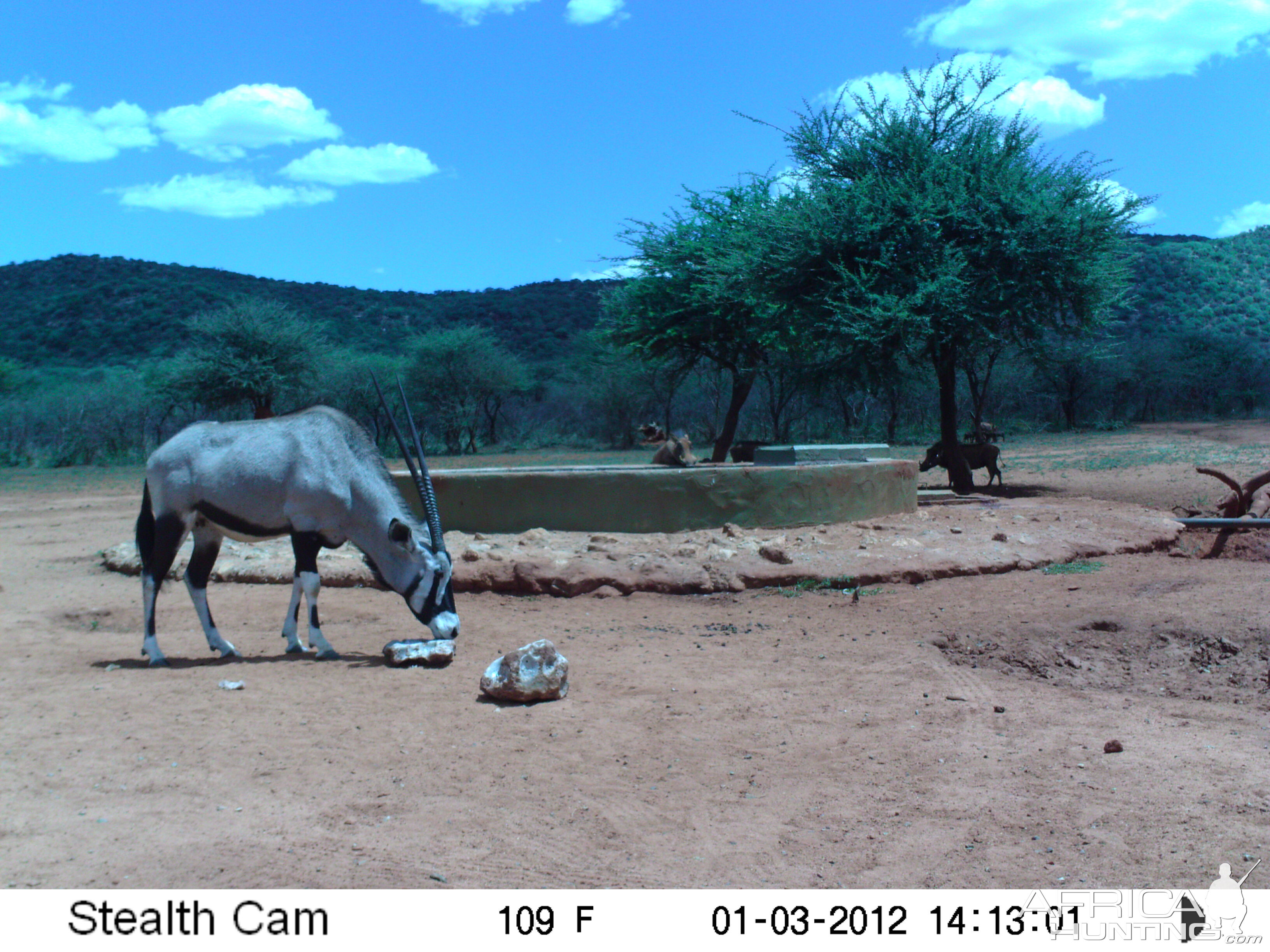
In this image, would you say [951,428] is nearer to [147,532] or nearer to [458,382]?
[147,532]

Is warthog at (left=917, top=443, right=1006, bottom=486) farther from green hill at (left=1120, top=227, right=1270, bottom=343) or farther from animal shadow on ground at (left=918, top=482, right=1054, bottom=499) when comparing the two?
green hill at (left=1120, top=227, right=1270, bottom=343)

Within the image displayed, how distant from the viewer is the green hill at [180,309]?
176 ft

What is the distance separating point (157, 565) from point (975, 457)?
39.8 ft

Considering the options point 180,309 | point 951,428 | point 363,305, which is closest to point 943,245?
point 951,428

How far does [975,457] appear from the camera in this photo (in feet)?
49.2

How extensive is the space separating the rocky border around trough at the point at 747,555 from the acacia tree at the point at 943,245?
166 inches

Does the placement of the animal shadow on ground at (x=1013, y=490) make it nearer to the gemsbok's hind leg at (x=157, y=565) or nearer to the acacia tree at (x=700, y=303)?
the acacia tree at (x=700, y=303)

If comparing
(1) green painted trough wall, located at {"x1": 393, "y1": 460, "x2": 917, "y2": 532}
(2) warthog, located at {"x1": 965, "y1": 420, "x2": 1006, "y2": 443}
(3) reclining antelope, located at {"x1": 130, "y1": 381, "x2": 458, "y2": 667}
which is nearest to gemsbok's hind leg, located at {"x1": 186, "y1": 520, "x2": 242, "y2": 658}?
(3) reclining antelope, located at {"x1": 130, "y1": 381, "x2": 458, "y2": 667}

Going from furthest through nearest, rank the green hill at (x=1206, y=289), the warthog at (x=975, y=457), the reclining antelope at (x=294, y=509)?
the green hill at (x=1206, y=289)
the warthog at (x=975, y=457)
the reclining antelope at (x=294, y=509)

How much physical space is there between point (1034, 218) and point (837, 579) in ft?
24.8

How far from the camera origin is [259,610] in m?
8.07

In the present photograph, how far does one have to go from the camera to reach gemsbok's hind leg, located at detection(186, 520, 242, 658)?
6344mm
